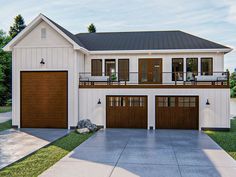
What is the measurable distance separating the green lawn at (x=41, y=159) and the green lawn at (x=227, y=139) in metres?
6.12

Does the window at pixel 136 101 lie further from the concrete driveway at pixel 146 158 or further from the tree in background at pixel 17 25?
the tree in background at pixel 17 25

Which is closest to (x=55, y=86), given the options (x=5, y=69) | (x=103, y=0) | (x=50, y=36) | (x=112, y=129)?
(x=50, y=36)

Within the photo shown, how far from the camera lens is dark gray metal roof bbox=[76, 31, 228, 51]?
57.5ft

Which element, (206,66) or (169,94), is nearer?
(169,94)

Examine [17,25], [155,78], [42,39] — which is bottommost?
[155,78]

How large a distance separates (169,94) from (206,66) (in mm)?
4098

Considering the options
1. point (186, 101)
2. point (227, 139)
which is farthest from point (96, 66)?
point (227, 139)

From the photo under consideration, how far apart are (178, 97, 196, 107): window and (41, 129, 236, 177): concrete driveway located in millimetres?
2856

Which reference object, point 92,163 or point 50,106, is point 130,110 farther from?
point 92,163

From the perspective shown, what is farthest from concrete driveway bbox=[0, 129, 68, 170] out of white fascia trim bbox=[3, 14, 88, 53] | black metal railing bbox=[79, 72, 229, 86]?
white fascia trim bbox=[3, 14, 88, 53]

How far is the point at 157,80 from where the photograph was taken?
711 inches

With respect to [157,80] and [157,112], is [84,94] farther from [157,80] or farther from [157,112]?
[157,80]

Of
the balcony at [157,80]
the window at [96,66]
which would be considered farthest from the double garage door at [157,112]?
the window at [96,66]

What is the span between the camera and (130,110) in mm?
15609
